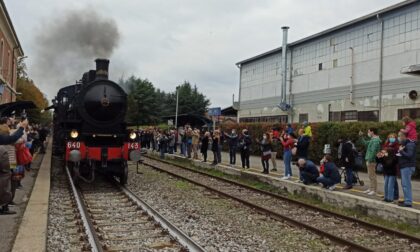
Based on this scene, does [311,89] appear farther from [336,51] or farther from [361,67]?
[361,67]

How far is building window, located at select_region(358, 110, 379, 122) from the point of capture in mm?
22328

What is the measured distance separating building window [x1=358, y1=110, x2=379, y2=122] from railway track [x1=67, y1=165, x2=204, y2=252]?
15.7m

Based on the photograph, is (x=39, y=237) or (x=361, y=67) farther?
(x=361, y=67)

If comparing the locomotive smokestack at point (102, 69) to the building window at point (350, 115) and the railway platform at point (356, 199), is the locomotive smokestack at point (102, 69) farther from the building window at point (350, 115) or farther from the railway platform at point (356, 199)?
the building window at point (350, 115)


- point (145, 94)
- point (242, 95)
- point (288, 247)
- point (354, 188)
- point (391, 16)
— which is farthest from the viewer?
point (145, 94)

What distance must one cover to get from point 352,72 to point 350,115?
7.93 ft

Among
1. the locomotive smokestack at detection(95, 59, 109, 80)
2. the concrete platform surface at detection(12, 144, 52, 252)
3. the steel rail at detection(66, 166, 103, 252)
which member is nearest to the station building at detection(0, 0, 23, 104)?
the locomotive smokestack at detection(95, 59, 109, 80)

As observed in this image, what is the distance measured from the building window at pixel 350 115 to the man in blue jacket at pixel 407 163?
51.2 feet

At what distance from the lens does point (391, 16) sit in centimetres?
2203

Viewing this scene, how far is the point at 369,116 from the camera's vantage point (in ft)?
74.6

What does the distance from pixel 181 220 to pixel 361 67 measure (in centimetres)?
1876

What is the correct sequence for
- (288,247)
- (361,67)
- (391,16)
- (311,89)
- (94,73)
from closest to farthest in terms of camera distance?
(288,247), (94,73), (391,16), (361,67), (311,89)

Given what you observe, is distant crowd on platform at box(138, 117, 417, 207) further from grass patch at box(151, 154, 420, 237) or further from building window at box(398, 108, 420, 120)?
building window at box(398, 108, 420, 120)

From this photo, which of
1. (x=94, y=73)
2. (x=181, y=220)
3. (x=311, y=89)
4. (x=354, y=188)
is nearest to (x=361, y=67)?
(x=311, y=89)
